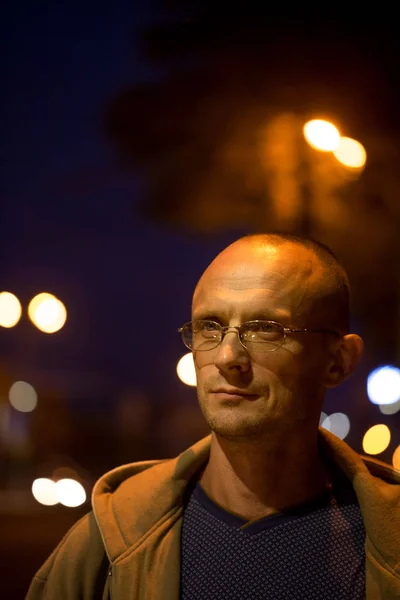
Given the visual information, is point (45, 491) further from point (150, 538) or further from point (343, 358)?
point (343, 358)

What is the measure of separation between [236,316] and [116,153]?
1.26 metres

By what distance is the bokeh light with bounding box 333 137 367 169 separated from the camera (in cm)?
270

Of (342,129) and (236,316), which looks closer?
(236,316)

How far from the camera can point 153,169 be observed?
2.72m

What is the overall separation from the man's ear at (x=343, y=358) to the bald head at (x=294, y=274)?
33 millimetres

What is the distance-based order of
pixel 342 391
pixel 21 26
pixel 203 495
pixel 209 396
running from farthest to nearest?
pixel 342 391 < pixel 21 26 < pixel 203 495 < pixel 209 396

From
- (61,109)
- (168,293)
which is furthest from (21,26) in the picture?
(168,293)

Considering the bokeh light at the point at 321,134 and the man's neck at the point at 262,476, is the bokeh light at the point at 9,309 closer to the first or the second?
the man's neck at the point at 262,476

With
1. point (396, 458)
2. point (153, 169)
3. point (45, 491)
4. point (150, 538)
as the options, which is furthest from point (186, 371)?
point (150, 538)

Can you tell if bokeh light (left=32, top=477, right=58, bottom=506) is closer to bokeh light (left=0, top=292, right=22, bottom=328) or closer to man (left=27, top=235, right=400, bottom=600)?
bokeh light (left=0, top=292, right=22, bottom=328)

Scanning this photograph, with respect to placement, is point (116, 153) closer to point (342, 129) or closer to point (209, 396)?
point (342, 129)

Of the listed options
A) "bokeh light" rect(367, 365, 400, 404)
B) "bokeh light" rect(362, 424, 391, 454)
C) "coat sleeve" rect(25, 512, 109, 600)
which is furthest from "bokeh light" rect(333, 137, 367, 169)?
"coat sleeve" rect(25, 512, 109, 600)

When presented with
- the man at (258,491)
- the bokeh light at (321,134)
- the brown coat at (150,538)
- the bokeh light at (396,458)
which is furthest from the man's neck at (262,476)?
the bokeh light at (321,134)

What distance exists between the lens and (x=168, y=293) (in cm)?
267
